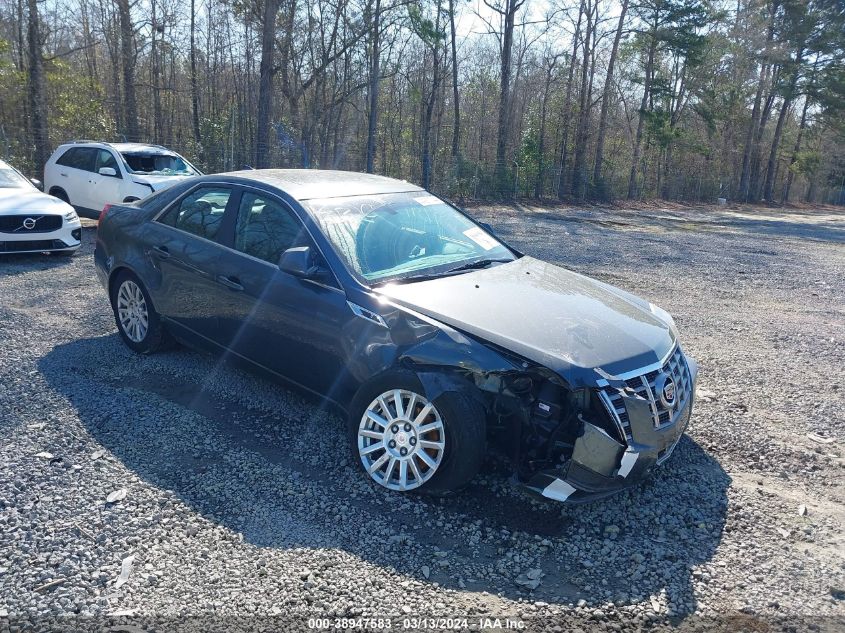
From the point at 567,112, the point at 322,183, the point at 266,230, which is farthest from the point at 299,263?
the point at 567,112

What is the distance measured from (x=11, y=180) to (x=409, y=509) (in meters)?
9.76

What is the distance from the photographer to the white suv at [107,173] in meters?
12.0

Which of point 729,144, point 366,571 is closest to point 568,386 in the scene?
point 366,571

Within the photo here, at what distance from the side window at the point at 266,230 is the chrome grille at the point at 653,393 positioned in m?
2.21

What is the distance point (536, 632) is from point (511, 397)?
1184mm

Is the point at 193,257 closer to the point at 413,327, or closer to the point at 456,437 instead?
the point at 413,327

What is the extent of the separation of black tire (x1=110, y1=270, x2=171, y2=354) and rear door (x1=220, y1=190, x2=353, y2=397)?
1.03m

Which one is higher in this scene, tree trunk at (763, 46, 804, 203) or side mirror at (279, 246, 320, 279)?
tree trunk at (763, 46, 804, 203)

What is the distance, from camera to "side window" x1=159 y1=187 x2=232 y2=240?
4961 millimetres

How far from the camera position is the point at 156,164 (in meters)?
12.9

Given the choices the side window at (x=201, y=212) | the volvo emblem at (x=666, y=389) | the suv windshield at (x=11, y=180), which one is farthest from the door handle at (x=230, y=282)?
the suv windshield at (x=11, y=180)

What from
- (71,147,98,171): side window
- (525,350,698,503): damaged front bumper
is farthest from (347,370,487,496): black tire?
(71,147,98,171): side window

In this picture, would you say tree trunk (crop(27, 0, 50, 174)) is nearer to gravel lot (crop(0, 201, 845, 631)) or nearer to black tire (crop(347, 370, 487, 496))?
gravel lot (crop(0, 201, 845, 631))

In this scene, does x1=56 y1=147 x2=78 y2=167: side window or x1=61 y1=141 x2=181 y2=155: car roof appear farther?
x1=56 y1=147 x2=78 y2=167: side window
